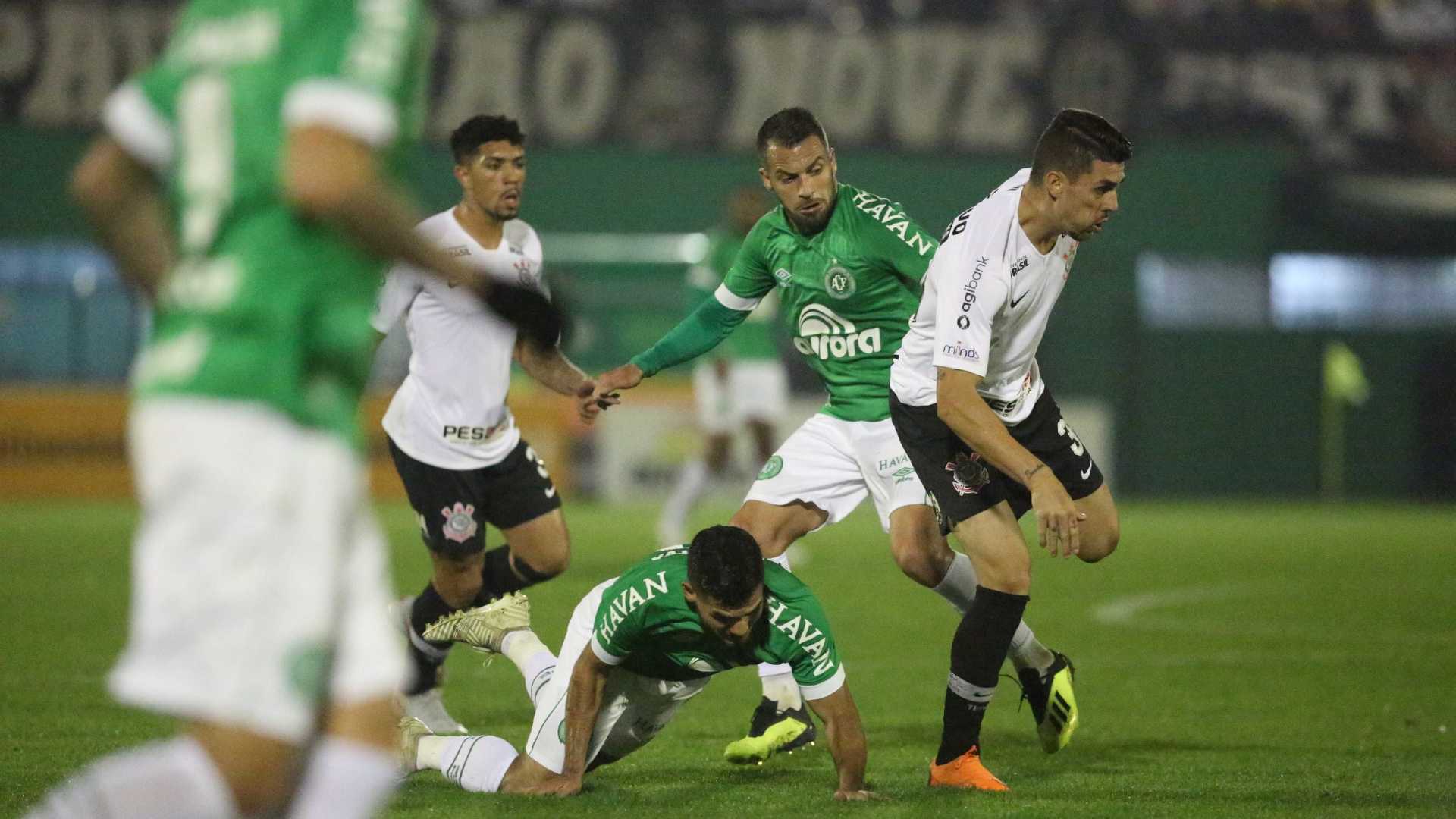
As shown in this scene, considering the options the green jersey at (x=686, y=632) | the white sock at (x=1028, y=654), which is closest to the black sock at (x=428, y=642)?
the green jersey at (x=686, y=632)

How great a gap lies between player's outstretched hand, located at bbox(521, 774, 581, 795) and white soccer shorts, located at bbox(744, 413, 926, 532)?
1.72 metres

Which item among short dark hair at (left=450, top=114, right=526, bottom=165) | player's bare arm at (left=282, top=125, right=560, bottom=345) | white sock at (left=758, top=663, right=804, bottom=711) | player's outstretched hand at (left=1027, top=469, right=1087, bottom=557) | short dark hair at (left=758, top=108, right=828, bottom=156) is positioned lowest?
white sock at (left=758, top=663, right=804, bottom=711)

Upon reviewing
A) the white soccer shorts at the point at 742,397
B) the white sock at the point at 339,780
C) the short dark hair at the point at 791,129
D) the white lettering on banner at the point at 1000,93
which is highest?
the white lettering on banner at the point at 1000,93

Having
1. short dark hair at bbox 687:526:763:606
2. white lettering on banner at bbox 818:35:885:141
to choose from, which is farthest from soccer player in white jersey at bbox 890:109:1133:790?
white lettering on banner at bbox 818:35:885:141

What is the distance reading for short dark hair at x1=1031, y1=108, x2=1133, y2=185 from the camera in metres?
5.86

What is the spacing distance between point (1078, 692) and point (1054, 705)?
2047 millimetres

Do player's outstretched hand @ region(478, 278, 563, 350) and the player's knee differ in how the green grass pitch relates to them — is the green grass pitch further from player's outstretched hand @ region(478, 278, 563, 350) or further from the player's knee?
player's outstretched hand @ region(478, 278, 563, 350)

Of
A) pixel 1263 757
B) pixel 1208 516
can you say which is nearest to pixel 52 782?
pixel 1263 757

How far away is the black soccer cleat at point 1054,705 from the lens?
656cm

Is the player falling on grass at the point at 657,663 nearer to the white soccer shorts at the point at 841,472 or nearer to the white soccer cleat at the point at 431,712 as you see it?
the white soccer cleat at the point at 431,712

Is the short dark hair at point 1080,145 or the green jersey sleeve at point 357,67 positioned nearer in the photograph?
the green jersey sleeve at point 357,67

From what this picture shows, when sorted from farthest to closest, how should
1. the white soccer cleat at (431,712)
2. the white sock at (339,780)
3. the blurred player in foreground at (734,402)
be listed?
the blurred player in foreground at (734,402) → the white soccer cleat at (431,712) → the white sock at (339,780)

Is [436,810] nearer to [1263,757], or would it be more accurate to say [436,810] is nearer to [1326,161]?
[1263,757]

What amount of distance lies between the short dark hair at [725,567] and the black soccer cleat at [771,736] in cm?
101
